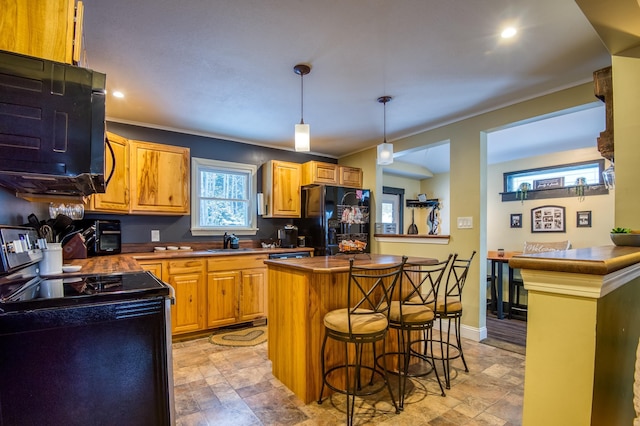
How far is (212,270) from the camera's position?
3533mm

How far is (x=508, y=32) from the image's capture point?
204cm

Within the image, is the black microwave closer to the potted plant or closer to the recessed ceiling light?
the recessed ceiling light

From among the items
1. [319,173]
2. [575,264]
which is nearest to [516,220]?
[319,173]

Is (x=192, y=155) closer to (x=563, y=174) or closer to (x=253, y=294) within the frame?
(x=253, y=294)

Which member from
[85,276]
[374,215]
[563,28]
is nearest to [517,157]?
[374,215]

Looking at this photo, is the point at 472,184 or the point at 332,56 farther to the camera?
the point at 472,184

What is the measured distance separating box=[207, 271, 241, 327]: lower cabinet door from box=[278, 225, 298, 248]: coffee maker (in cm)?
107

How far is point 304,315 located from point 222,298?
1807 millimetres

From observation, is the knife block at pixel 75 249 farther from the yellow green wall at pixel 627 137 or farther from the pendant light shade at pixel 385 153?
the yellow green wall at pixel 627 137

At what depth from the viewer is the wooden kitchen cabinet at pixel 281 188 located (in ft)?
14.6

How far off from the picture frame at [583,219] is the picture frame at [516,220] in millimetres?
757

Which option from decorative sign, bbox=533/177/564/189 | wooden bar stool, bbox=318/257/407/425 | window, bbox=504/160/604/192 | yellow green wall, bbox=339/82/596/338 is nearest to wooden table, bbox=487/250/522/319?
yellow green wall, bbox=339/82/596/338

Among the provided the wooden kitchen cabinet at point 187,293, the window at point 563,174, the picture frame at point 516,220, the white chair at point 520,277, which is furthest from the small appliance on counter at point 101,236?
the window at point 563,174

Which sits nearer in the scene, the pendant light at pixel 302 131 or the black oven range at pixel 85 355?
the black oven range at pixel 85 355
